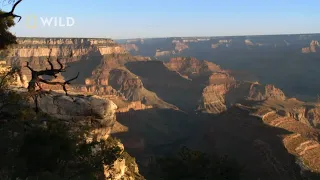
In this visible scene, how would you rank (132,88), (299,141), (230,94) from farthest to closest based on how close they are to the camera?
1. (230,94)
2. (132,88)
3. (299,141)

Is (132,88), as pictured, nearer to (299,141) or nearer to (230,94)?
(230,94)

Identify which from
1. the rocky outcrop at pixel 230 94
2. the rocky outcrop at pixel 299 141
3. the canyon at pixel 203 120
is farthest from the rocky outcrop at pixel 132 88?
the rocky outcrop at pixel 299 141

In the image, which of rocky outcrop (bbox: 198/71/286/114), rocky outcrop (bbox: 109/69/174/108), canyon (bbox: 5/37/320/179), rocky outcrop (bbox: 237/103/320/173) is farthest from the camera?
rocky outcrop (bbox: 109/69/174/108)

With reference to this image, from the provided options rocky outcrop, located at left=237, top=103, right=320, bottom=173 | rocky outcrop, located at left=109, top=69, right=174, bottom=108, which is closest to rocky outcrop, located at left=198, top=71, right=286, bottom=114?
rocky outcrop, located at left=109, top=69, right=174, bottom=108

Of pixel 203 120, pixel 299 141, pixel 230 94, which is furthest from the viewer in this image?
pixel 230 94

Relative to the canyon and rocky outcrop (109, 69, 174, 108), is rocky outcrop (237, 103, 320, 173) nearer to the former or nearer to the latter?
the canyon

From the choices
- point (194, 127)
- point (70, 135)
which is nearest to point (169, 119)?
point (194, 127)

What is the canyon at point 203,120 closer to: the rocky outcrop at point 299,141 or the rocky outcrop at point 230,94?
the rocky outcrop at point 299,141

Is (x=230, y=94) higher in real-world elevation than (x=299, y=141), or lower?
lower

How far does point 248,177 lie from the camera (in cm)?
6506

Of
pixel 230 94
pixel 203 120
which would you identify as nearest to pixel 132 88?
pixel 230 94

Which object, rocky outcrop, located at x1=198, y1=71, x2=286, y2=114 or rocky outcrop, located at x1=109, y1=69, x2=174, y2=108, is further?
rocky outcrop, located at x1=109, y1=69, x2=174, y2=108

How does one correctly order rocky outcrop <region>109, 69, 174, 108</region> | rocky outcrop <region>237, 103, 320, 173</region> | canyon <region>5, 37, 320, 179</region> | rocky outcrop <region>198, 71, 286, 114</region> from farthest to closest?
rocky outcrop <region>109, 69, 174, 108</region>
rocky outcrop <region>198, 71, 286, 114</region>
rocky outcrop <region>237, 103, 320, 173</region>
canyon <region>5, 37, 320, 179</region>

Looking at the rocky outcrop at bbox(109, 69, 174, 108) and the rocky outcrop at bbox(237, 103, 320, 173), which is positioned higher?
the rocky outcrop at bbox(237, 103, 320, 173)
